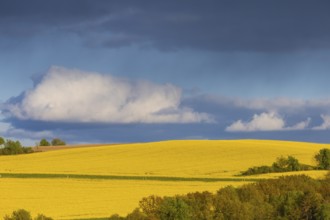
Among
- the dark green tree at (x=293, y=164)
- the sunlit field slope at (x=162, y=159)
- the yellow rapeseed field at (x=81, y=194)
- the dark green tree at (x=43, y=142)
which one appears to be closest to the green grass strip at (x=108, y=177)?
the yellow rapeseed field at (x=81, y=194)

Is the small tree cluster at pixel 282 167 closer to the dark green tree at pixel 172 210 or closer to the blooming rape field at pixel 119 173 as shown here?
the blooming rape field at pixel 119 173

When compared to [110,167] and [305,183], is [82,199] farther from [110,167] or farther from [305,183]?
[110,167]

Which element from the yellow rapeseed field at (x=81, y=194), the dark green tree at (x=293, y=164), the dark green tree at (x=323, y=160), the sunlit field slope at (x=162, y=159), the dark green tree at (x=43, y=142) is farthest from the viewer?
the dark green tree at (x=43, y=142)

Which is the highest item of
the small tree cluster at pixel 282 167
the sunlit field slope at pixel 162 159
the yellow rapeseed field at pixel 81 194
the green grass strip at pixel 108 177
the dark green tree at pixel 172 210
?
the sunlit field slope at pixel 162 159

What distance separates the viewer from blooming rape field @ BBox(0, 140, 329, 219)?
56.8m

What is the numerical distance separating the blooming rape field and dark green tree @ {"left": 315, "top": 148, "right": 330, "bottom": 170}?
3577 millimetres

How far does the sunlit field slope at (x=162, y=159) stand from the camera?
94.3 meters

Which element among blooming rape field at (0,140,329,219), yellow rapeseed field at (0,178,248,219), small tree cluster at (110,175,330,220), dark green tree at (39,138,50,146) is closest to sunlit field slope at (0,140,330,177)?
blooming rape field at (0,140,329,219)

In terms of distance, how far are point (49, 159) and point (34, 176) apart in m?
27.9

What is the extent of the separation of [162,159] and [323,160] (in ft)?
79.8

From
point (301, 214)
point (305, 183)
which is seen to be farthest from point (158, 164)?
point (301, 214)

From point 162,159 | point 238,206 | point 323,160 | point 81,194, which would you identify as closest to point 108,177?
point 81,194

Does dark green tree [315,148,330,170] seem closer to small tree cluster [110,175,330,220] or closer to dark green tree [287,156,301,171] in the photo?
dark green tree [287,156,301,171]

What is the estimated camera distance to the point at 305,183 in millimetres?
63469
